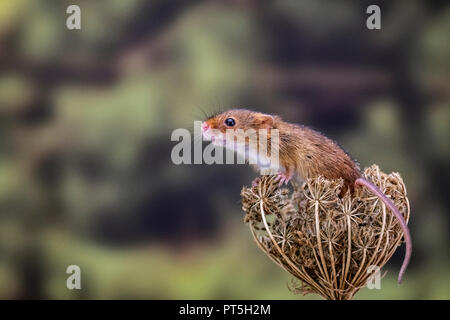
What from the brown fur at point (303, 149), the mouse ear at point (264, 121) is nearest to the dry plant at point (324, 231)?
the brown fur at point (303, 149)

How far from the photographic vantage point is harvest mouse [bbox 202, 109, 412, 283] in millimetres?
1841

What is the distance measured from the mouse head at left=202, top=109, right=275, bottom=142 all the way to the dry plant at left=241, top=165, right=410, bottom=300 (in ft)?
1.02

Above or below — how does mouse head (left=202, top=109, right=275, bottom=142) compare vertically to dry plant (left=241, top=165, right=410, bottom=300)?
above

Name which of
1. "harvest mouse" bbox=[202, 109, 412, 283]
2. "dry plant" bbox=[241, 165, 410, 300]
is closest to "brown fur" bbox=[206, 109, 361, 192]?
"harvest mouse" bbox=[202, 109, 412, 283]

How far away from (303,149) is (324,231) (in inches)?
15.9

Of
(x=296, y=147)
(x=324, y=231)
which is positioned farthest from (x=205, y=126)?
(x=324, y=231)

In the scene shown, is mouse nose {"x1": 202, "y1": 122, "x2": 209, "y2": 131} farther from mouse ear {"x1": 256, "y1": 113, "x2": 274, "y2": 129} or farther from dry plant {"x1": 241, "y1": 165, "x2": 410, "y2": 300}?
dry plant {"x1": 241, "y1": 165, "x2": 410, "y2": 300}

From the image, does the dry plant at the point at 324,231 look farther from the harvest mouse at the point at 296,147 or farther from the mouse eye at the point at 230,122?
the mouse eye at the point at 230,122

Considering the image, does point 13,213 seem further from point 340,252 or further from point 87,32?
point 340,252

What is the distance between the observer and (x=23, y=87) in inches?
109

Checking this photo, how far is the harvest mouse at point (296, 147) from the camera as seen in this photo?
184cm

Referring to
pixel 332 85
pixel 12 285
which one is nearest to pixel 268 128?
pixel 332 85

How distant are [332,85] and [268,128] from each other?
0.94 meters

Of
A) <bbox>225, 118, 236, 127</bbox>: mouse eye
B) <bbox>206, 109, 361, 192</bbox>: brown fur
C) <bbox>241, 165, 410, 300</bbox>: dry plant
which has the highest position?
<bbox>225, 118, 236, 127</bbox>: mouse eye
